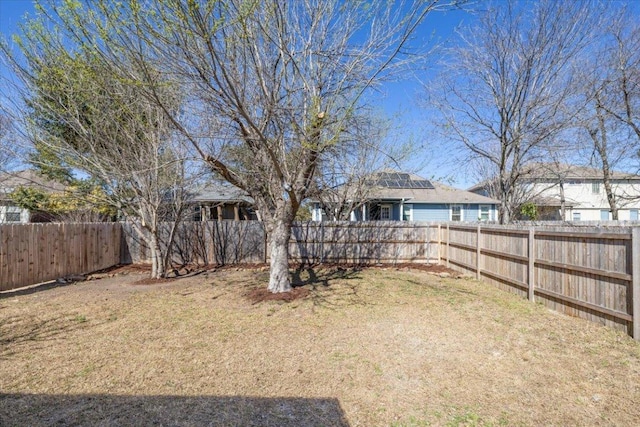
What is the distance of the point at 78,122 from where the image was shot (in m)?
6.92

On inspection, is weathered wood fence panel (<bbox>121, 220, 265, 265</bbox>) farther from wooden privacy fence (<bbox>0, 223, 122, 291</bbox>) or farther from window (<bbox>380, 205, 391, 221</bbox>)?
window (<bbox>380, 205, 391, 221</bbox>)

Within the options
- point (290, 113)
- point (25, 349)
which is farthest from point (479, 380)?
point (25, 349)

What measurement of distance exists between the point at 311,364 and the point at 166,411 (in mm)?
1430

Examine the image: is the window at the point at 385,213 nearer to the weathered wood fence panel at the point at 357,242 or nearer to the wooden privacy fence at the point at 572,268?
the weathered wood fence panel at the point at 357,242

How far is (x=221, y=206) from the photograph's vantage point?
1723cm

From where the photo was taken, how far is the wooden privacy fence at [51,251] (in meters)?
7.38

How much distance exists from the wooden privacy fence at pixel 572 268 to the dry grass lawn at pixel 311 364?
1.00 feet

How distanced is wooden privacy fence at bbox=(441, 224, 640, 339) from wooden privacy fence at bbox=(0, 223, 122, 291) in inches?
411

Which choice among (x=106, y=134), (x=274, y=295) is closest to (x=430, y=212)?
(x=274, y=295)

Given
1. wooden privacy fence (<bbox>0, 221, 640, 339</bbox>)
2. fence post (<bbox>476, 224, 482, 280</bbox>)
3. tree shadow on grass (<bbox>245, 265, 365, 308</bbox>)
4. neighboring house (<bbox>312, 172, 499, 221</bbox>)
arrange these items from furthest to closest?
neighboring house (<bbox>312, 172, 499, 221</bbox>) < fence post (<bbox>476, 224, 482, 280</bbox>) < tree shadow on grass (<bbox>245, 265, 365, 308</bbox>) < wooden privacy fence (<bbox>0, 221, 640, 339</bbox>)

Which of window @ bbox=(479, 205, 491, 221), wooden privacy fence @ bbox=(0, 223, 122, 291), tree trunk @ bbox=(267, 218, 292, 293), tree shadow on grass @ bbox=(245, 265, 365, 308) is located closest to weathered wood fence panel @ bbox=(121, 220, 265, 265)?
wooden privacy fence @ bbox=(0, 223, 122, 291)

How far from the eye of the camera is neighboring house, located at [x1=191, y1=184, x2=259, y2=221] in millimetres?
12328

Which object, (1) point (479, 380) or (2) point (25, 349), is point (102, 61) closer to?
(2) point (25, 349)

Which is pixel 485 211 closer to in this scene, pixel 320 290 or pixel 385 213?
pixel 385 213
